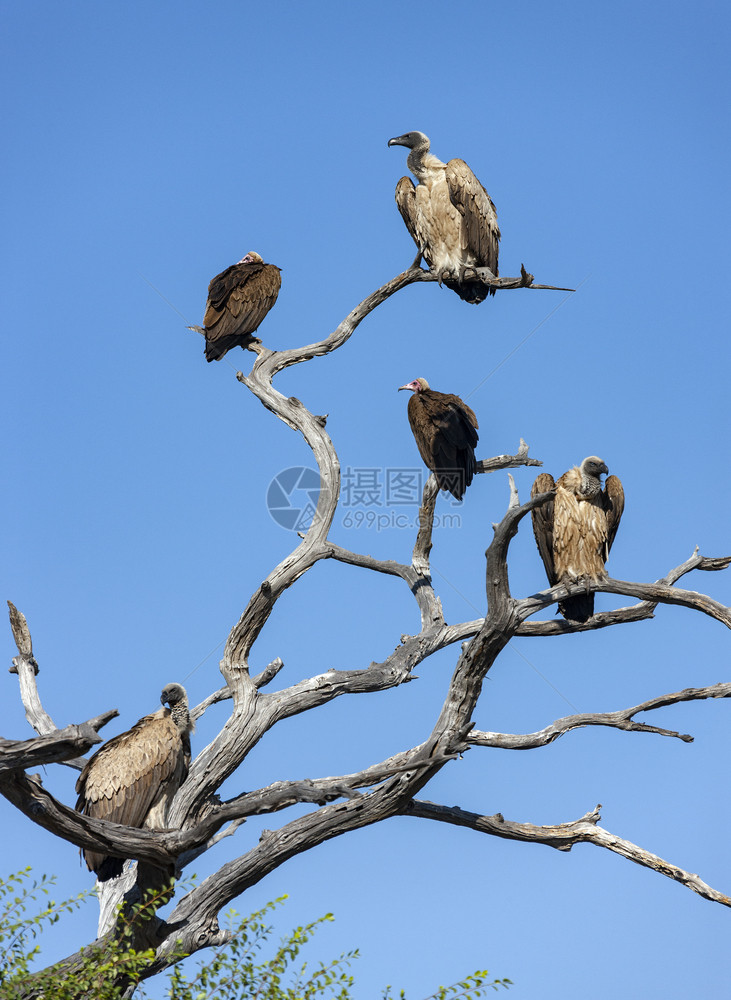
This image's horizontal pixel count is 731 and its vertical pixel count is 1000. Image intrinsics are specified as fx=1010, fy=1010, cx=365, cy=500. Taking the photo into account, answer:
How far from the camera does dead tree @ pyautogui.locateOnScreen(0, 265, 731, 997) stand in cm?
466

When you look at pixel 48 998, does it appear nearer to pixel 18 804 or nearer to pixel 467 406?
pixel 18 804

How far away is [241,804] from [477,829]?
2426 mm

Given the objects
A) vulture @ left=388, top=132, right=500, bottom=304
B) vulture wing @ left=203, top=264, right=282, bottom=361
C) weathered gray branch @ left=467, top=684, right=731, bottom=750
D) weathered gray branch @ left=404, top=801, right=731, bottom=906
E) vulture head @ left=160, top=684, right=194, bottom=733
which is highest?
vulture @ left=388, top=132, right=500, bottom=304

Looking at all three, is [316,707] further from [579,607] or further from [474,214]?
[474,214]

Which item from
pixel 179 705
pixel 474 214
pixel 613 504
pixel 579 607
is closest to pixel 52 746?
pixel 179 705

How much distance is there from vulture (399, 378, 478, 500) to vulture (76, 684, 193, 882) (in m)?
2.51

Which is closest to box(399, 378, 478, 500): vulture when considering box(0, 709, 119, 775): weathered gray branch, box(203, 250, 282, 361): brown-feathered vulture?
box(203, 250, 282, 361): brown-feathered vulture

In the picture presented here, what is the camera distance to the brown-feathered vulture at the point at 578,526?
24.2ft

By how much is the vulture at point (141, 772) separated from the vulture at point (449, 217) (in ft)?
13.3

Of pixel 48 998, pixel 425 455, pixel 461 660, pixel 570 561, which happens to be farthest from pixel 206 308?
pixel 48 998

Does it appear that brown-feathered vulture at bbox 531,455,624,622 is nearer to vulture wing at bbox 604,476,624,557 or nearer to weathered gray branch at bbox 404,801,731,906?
vulture wing at bbox 604,476,624,557

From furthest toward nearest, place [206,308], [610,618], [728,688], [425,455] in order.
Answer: [206,308]
[425,455]
[610,618]
[728,688]

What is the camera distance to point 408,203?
29.2 ft

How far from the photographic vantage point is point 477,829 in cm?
664
